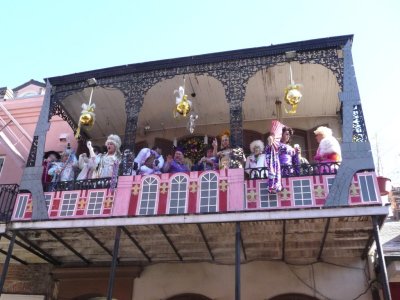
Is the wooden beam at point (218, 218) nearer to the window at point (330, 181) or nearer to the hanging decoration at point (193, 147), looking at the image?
the window at point (330, 181)

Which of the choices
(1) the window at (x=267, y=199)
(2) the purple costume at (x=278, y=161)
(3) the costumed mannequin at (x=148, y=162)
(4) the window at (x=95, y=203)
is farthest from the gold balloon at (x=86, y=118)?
(1) the window at (x=267, y=199)

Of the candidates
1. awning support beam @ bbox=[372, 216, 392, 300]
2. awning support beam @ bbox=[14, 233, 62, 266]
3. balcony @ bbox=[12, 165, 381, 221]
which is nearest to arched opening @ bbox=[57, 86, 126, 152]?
balcony @ bbox=[12, 165, 381, 221]

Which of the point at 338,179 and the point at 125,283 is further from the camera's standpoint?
the point at 125,283

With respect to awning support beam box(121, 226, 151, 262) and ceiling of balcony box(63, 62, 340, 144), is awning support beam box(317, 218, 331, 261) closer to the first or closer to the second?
awning support beam box(121, 226, 151, 262)

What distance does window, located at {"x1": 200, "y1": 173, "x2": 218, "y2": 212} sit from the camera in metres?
9.09

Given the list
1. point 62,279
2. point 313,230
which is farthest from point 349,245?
point 62,279

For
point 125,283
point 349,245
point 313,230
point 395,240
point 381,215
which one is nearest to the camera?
point 381,215

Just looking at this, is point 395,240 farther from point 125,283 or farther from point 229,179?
point 125,283

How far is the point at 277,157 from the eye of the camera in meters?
9.14

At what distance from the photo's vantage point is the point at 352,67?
980 centimetres

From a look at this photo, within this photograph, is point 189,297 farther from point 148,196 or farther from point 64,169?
point 64,169

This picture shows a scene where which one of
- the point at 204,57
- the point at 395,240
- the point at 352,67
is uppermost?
the point at 204,57

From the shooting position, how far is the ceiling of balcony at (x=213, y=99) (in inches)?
459

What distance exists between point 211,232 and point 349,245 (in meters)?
3.07
